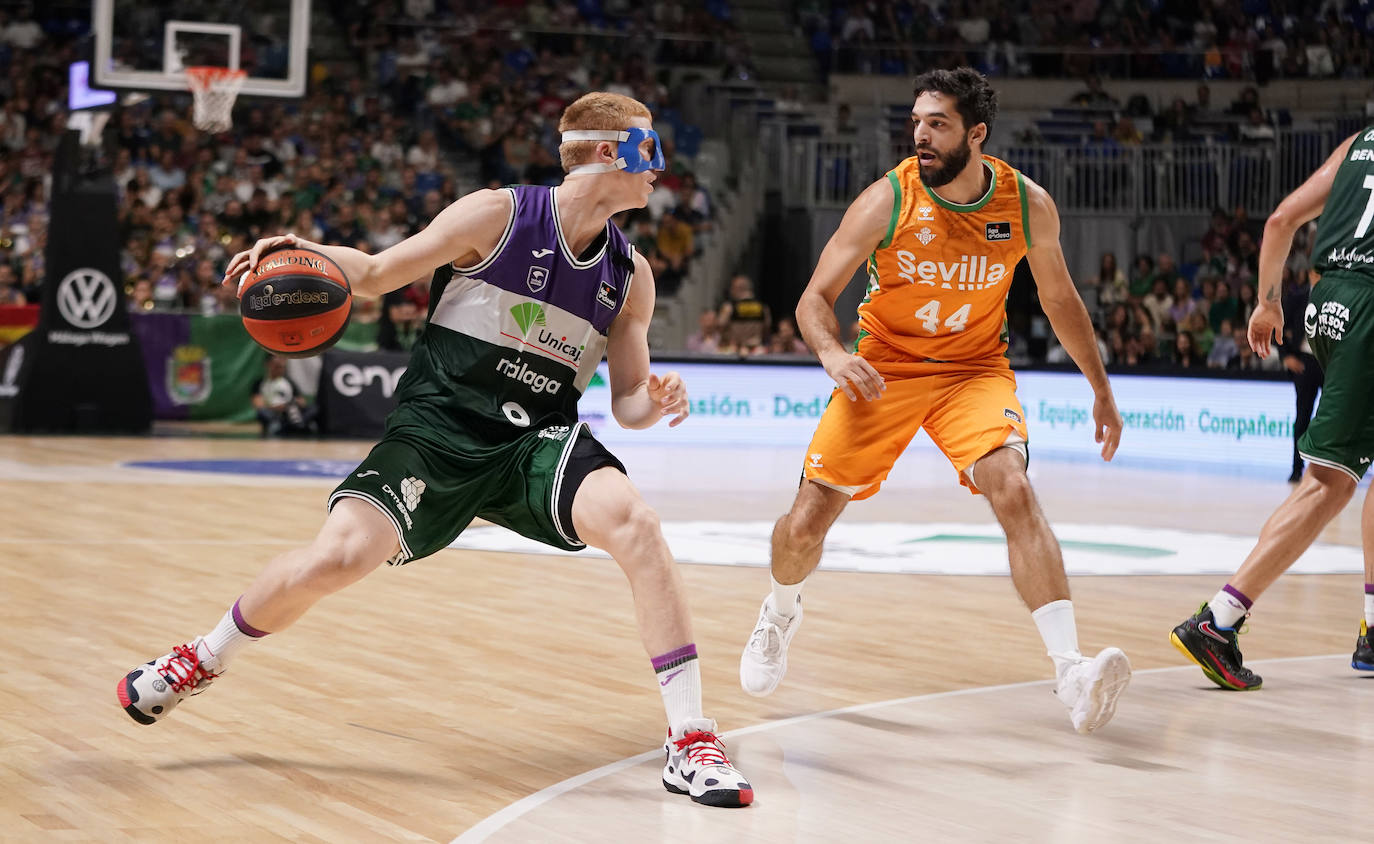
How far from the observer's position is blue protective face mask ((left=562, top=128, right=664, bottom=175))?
4.52 metres

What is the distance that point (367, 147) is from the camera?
842 inches

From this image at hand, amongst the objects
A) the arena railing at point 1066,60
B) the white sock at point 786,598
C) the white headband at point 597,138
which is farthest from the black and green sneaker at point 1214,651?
the arena railing at point 1066,60

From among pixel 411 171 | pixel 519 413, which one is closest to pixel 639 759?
pixel 519 413

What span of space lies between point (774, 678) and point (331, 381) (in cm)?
1226

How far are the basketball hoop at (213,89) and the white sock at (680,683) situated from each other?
1179 centimetres

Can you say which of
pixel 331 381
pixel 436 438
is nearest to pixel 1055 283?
pixel 436 438

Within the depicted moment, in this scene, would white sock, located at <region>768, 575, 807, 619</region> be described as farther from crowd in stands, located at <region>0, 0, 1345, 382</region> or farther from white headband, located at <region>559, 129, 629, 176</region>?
crowd in stands, located at <region>0, 0, 1345, 382</region>

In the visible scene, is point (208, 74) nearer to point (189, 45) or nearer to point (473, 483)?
point (189, 45)

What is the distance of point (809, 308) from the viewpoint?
5.21 metres

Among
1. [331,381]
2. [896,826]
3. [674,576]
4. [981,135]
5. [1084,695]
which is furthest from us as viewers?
[331,381]

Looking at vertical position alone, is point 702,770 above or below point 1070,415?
above

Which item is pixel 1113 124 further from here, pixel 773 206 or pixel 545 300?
pixel 545 300

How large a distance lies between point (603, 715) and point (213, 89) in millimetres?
11078

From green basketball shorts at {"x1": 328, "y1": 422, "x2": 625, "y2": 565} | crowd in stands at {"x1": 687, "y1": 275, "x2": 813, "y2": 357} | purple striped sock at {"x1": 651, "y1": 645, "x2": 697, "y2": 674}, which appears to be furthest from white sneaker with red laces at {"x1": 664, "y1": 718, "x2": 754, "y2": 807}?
crowd in stands at {"x1": 687, "y1": 275, "x2": 813, "y2": 357}
